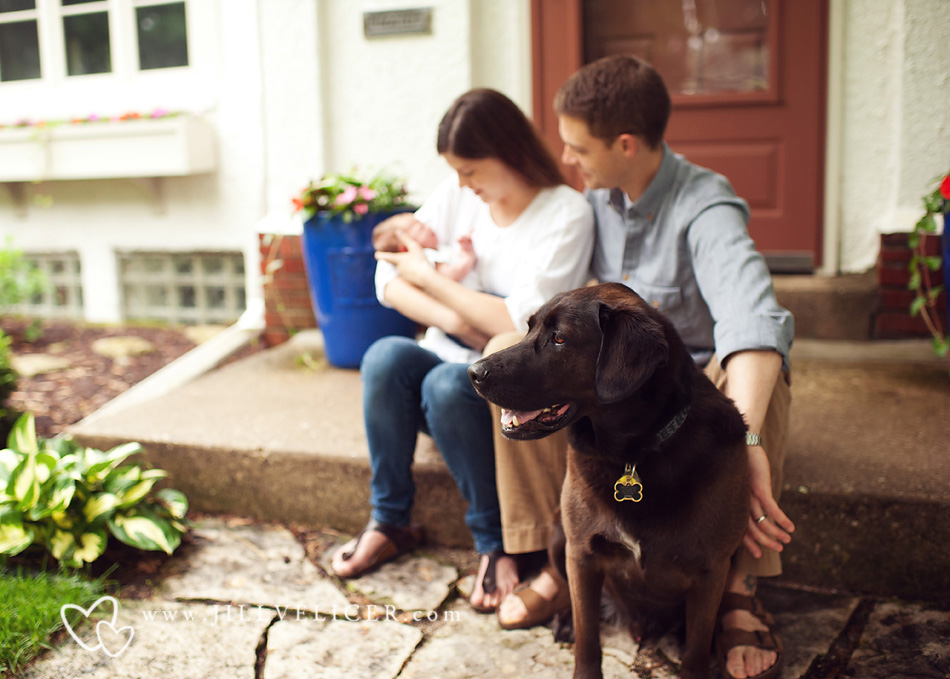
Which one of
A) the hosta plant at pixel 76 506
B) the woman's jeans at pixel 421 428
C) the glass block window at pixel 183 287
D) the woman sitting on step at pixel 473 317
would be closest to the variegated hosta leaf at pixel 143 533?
the hosta plant at pixel 76 506

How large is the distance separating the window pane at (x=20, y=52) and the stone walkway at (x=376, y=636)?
3.92 m

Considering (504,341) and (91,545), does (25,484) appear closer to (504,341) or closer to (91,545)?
(91,545)

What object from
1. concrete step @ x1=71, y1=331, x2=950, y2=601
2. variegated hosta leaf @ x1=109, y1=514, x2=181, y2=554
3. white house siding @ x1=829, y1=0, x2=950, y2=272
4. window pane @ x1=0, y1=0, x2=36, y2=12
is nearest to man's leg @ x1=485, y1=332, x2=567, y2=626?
concrete step @ x1=71, y1=331, x2=950, y2=601

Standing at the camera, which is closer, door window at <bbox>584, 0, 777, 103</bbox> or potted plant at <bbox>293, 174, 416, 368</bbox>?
potted plant at <bbox>293, 174, 416, 368</bbox>

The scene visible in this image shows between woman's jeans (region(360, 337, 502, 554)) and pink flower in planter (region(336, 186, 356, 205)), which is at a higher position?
pink flower in planter (region(336, 186, 356, 205))

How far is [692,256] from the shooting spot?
2.18m

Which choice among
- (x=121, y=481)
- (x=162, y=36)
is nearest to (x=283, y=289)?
(x=162, y=36)

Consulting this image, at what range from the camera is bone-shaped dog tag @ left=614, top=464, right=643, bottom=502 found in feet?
5.41

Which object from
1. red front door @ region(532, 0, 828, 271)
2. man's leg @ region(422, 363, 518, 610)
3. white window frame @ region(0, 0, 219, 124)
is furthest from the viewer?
white window frame @ region(0, 0, 219, 124)

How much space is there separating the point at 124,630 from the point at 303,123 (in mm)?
2693

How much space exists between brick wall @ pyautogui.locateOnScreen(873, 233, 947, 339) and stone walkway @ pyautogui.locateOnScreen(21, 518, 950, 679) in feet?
5.23

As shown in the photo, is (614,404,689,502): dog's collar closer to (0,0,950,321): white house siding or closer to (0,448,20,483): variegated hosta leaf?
(0,448,20,483): variegated hosta leaf

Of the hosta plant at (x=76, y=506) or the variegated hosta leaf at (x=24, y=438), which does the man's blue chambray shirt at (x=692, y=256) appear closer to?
the hosta plant at (x=76, y=506)

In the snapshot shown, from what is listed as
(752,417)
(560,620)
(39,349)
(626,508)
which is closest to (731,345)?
(752,417)
